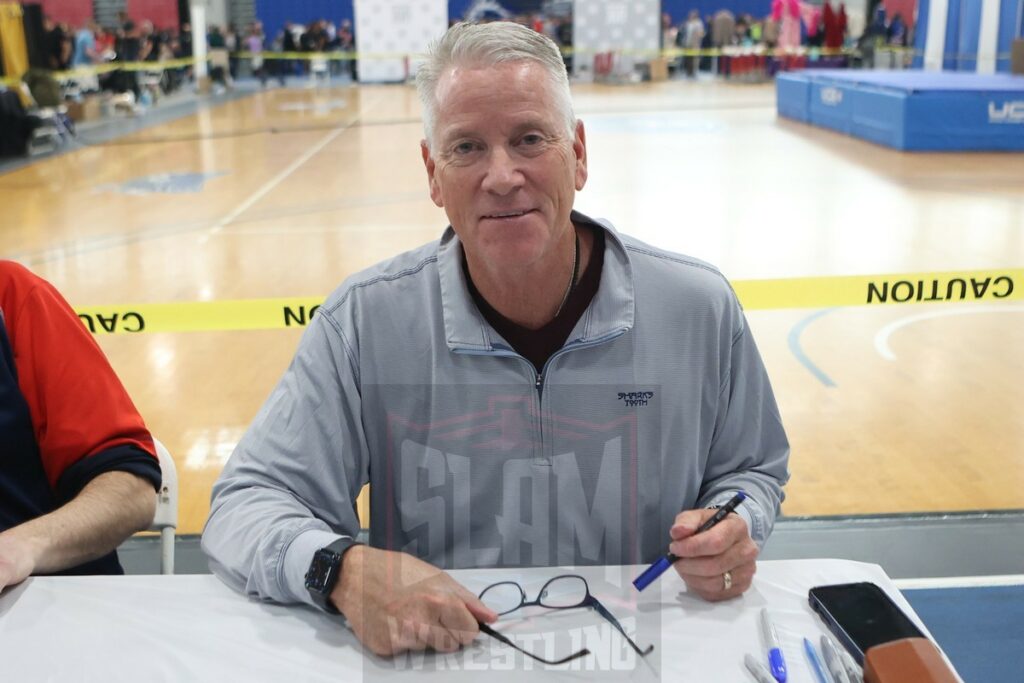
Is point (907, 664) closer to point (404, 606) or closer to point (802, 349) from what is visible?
point (404, 606)

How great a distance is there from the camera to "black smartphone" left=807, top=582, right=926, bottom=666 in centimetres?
126

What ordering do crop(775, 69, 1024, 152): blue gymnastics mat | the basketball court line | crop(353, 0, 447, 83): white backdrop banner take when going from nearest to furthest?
the basketball court line, crop(775, 69, 1024, 152): blue gymnastics mat, crop(353, 0, 447, 83): white backdrop banner

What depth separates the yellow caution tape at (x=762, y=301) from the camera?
438cm

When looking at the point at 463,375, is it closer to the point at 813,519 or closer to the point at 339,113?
the point at 813,519

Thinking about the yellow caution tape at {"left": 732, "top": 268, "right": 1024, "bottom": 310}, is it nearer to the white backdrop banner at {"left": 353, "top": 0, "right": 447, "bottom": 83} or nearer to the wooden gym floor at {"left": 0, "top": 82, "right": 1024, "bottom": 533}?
the wooden gym floor at {"left": 0, "top": 82, "right": 1024, "bottom": 533}

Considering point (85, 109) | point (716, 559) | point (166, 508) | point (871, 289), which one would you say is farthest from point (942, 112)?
point (85, 109)

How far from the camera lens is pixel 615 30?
25.4m

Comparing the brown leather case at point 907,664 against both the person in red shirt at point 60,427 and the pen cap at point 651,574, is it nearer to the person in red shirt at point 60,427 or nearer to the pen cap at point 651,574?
the pen cap at point 651,574

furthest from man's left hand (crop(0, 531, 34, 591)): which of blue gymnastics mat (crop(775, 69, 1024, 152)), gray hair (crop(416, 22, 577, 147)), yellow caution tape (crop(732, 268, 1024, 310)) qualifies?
blue gymnastics mat (crop(775, 69, 1024, 152))

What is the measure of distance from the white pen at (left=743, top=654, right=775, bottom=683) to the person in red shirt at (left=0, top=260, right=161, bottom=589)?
48.7 inches

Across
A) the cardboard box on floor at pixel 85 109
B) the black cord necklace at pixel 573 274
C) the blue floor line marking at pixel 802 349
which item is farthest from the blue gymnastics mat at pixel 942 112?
the cardboard box on floor at pixel 85 109

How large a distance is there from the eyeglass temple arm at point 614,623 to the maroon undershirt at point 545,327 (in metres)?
0.50

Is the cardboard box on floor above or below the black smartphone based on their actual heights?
above

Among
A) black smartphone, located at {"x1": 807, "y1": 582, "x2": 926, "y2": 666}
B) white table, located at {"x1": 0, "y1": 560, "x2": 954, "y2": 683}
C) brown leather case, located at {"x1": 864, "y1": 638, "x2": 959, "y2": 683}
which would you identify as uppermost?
brown leather case, located at {"x1": 864, "y1": 638, "x2": 959, "y2": 683}
